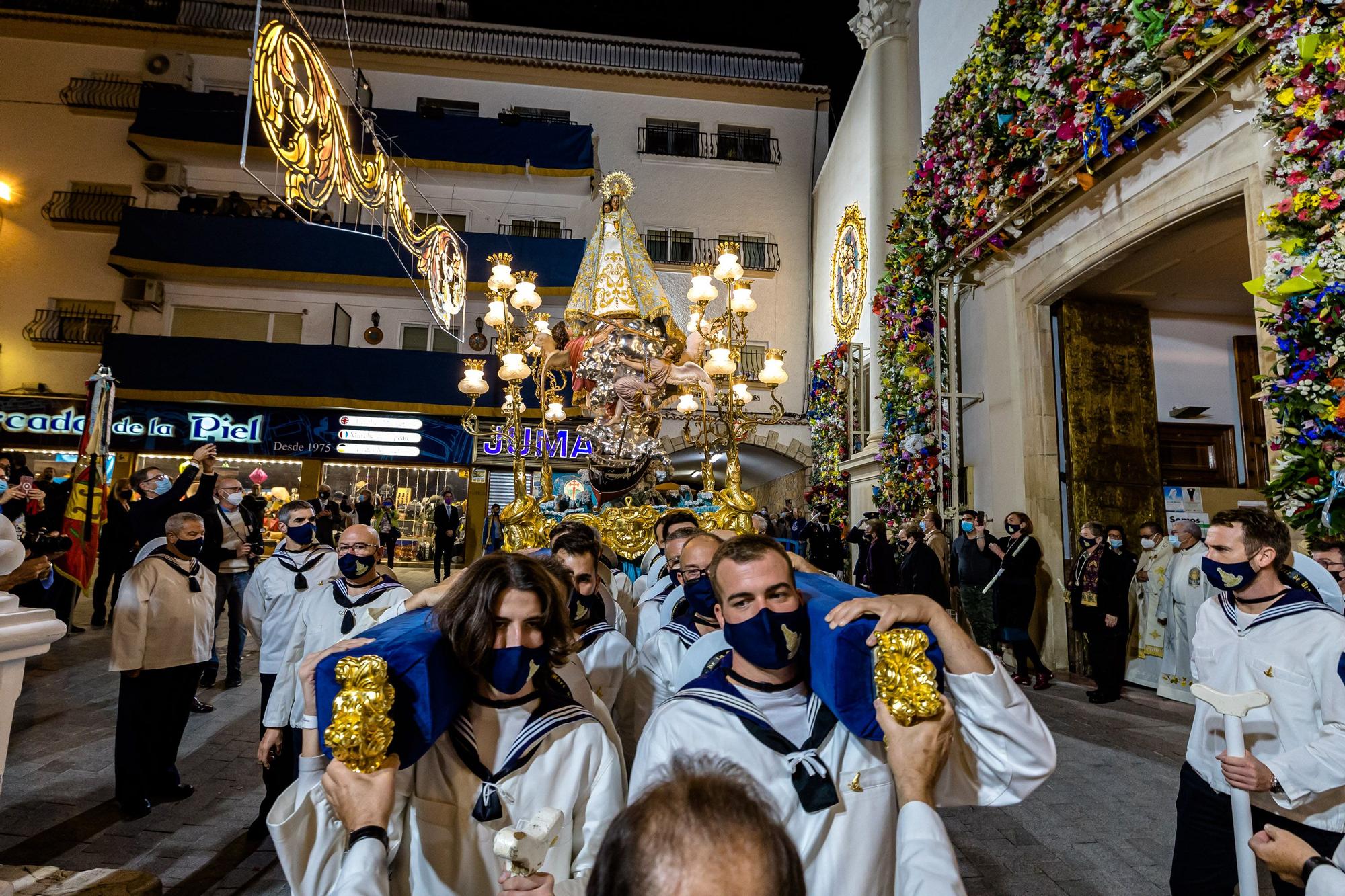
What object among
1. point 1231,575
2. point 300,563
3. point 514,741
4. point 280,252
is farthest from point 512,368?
point 280,252

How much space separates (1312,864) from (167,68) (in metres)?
25.4

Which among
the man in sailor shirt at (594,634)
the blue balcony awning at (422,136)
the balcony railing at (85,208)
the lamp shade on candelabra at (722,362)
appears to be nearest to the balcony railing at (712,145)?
the blue balcony awning at (422,136)

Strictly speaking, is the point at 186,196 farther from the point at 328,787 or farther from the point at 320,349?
the point at 328,787

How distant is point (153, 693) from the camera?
4250mm

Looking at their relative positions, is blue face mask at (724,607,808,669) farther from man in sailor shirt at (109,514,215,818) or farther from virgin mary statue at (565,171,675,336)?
virgin mary statue at (565,171,675,336)

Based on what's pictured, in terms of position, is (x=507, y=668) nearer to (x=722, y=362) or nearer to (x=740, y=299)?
(x=722, y=362)

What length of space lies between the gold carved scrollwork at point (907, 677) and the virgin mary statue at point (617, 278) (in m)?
6.28

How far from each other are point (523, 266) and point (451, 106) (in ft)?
19.7

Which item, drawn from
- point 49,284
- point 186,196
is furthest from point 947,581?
point 49,284

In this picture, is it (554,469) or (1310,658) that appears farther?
(554,469)

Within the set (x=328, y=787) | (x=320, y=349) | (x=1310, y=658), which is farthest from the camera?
(x=320, y=349)

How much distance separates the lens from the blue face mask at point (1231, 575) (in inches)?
105

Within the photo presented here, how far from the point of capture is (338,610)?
3637 mm

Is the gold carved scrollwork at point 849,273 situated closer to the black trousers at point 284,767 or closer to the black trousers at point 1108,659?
the black trousers at point 1108,659
